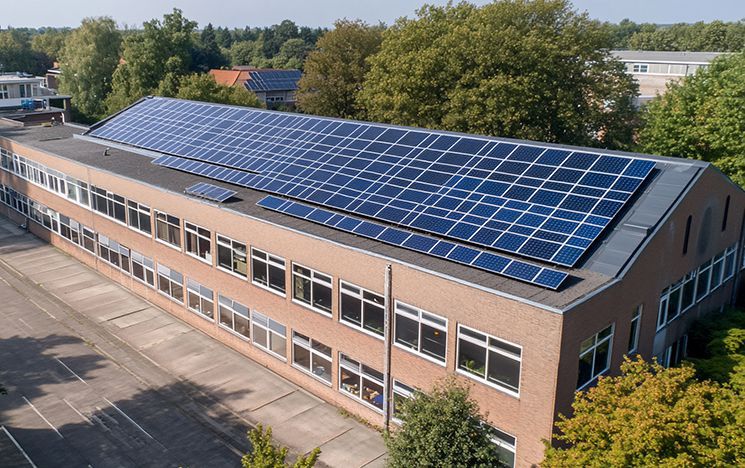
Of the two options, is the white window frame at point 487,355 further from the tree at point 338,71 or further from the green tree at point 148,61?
the green tree at point 148,61

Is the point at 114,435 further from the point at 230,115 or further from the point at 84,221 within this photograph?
the point at 230,115

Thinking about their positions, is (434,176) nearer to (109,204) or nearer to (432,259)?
(432,259)

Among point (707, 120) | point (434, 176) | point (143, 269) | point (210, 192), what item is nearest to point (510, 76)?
point (707, 120)

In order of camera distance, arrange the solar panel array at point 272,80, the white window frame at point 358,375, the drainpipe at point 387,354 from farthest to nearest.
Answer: the solar panel array at point 272,80 → the white window frame at point 358,375 → the drainpipe at point 387,354

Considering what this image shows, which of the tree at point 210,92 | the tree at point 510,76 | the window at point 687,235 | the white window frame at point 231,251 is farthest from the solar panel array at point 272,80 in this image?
the window at point 687,235

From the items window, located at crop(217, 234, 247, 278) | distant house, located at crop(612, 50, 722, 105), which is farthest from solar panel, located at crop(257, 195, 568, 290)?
distant house, located at crop(612, 50, 722, 105)

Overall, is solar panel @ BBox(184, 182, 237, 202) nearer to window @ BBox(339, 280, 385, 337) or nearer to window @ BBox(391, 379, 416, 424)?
window @ BBox(339, 280, 385, 337)

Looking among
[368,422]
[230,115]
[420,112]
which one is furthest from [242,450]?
[420,112]
